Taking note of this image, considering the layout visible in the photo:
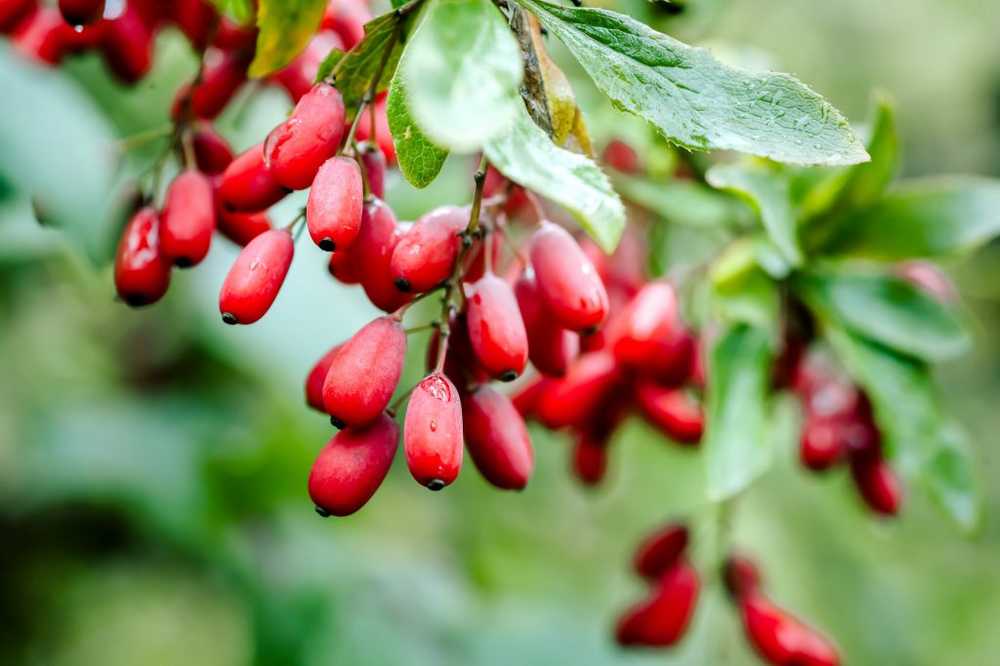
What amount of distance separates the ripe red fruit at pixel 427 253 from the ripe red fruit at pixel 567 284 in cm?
9

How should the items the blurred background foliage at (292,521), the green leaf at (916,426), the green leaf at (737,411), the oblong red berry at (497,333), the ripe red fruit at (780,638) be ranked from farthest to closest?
the blurred background foliage at (292,521) → the ripe red fruit at (780,638) → the green leaf at (916,426) → the green leaf at (737,411) → the oblong red berry at (497,333)

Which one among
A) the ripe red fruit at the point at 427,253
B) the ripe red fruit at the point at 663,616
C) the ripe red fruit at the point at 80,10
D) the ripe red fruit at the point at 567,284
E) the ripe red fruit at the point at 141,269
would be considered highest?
the ripe red fruit at the point at 80,10

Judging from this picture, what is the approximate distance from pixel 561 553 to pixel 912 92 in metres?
2.93

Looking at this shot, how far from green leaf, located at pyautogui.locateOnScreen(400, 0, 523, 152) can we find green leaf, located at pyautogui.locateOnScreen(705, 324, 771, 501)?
71cm

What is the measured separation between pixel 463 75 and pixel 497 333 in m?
0.28

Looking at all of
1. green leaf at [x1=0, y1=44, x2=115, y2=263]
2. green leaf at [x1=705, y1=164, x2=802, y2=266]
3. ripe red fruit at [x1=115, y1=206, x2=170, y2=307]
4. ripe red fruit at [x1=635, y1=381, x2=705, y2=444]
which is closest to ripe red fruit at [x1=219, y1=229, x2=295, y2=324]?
ripe red fruit at [x1=115, y1=206, x2=170, y2=307]

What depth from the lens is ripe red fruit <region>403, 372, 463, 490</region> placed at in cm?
77

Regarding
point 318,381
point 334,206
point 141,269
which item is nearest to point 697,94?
point 334,206

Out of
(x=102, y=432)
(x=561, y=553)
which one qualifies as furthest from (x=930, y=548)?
(x=102, y=432)

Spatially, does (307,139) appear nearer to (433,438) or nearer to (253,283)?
(253,283)

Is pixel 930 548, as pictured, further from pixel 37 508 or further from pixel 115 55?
pixel 115 55

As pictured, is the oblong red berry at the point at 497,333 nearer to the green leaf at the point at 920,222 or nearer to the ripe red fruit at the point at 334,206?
the ripe red fruit at the point at 334,206

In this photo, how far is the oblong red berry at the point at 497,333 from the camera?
2.68 feet

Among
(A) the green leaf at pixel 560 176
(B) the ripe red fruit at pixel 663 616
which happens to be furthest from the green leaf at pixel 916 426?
(A) the green leaf at pixel 560 176
